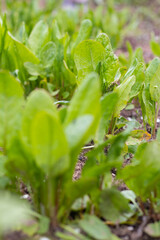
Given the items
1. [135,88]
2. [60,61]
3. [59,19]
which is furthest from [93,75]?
[59,19]

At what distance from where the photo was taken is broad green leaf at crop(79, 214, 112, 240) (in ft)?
2.96

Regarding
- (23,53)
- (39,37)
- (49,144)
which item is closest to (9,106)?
(49,144)

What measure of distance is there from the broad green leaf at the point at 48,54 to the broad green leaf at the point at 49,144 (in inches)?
38.0

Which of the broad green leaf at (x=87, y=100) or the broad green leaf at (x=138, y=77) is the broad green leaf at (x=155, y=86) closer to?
the broad green leaf at (x=138, y=77)

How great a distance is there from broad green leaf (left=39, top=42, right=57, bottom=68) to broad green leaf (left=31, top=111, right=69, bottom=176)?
38.0 inches

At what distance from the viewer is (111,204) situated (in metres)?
0.98

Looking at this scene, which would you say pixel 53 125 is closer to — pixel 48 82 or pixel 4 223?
pixel 4 223

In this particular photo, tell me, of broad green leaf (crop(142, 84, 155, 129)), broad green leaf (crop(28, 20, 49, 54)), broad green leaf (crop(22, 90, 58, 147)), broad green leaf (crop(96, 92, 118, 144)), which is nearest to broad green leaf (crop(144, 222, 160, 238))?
broad green leaf (crop(96, 92, 118, 144))

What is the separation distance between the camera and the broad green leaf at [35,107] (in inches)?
35.0

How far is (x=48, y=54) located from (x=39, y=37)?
0.69 ft

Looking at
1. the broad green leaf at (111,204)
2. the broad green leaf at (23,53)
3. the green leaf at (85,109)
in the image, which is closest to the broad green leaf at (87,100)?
the green leaf at (85,109)

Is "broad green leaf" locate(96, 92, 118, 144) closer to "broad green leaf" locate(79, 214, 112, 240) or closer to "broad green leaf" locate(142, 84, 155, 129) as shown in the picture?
"broad green leaf" locate(79, 214, 112, 240)

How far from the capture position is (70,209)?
1.00 m

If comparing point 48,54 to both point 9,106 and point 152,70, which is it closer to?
point 152,70
